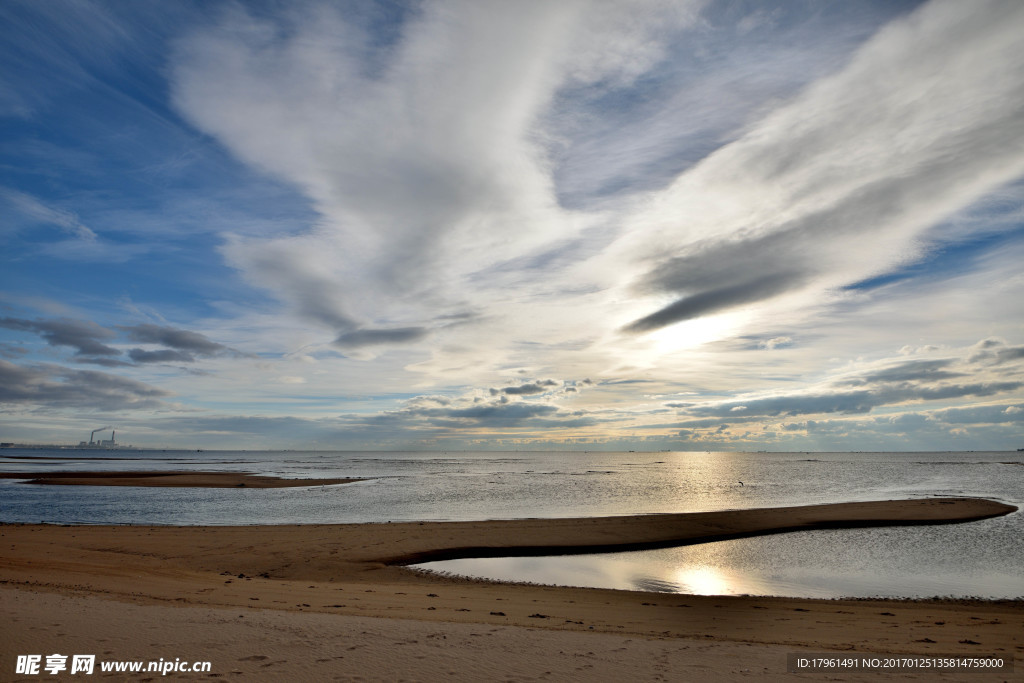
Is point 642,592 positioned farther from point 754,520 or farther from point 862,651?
point 754,520

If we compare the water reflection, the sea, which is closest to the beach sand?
the water reflection

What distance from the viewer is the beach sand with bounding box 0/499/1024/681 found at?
9.05 metres

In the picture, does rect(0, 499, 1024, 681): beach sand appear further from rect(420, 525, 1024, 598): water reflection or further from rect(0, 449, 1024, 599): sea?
rect(0, 449, 1024, 599): sea

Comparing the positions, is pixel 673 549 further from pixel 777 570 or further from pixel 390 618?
pixel 390 618

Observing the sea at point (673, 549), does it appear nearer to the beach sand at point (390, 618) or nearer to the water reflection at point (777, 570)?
the water reflection at point (777, 570)

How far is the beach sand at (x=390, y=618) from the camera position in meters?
9.05

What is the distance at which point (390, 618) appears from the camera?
12.7 meters

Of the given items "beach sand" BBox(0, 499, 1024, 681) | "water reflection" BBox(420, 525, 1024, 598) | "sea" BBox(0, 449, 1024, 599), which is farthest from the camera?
"sea" BBox(0, 449, 1024, 599)

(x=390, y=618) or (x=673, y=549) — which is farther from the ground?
(x=390, y=618)

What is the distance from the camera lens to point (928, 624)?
1470cm

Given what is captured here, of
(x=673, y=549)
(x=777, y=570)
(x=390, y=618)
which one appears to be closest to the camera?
(x=390, y=618)

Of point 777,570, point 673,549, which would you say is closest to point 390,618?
point 777,570

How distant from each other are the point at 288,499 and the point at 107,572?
3697cm

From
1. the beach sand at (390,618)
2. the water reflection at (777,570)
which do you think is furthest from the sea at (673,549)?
the beach sand at (390,618)
